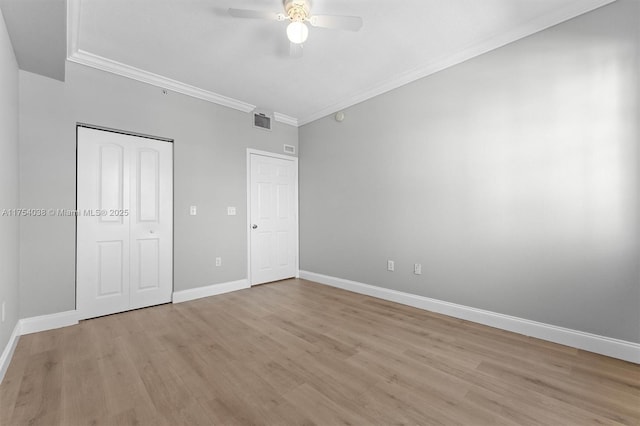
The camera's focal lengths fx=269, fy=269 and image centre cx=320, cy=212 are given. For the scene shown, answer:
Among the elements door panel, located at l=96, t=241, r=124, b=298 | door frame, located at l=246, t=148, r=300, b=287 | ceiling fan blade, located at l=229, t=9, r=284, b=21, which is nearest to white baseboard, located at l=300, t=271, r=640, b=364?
door frame, located at l=246, t=148, r=300, b=287

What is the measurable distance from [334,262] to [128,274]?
2702 millimetres

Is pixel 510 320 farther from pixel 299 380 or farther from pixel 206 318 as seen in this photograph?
pixel 206 318

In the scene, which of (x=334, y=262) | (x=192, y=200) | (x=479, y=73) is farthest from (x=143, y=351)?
(x=479, y=73)

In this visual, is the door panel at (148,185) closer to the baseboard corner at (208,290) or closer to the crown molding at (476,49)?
the baseboard corner at (208,290)

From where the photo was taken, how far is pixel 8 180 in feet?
6.91

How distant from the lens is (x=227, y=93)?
3.76 metres

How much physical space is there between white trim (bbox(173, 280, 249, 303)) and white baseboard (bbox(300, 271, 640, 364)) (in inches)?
72.4

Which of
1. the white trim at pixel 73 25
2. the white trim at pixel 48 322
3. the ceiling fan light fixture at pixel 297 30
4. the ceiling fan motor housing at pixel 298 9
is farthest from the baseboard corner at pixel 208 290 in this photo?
the ceiling fan motor housing at pixel 298 9

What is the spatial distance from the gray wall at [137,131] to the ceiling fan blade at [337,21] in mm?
2304

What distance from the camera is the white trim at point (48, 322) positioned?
98.6 inches

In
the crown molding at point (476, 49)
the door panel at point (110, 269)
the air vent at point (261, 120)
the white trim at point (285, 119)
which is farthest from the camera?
the white trim at point (285, 119)

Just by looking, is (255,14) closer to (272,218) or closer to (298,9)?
(298,9)

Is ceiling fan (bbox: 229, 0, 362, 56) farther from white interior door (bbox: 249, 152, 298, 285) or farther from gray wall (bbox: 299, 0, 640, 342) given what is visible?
white interior door (bbox: 249, 152, 298, 285)

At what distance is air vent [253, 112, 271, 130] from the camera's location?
431 centimetres
